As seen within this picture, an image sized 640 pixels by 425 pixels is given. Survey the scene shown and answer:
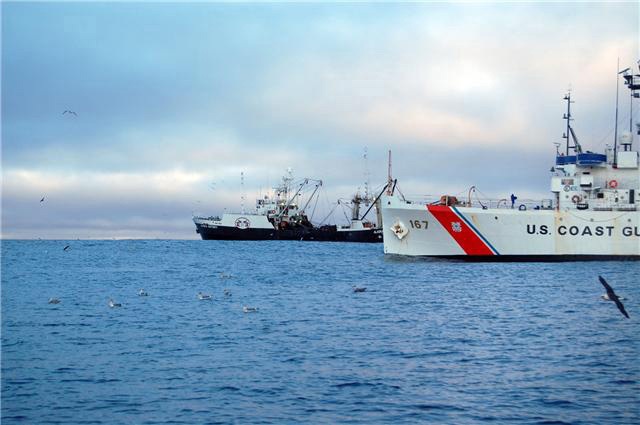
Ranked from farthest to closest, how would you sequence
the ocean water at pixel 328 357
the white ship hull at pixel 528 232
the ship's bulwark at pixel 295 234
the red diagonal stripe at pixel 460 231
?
1. the ship's bulwark at pixel 295 234
2. the red diagonal stripe at pixel 460 231
3. the white ship hull at pixel 528 232
4. the ocean water at pixel 328 357

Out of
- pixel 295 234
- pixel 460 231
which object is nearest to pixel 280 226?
pixel 295 234

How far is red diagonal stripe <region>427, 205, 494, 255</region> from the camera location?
181ft

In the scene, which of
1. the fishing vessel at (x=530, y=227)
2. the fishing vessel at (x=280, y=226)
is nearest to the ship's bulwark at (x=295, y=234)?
the fishing vessel at (x=280, y=226)

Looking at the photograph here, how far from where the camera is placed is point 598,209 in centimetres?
5706

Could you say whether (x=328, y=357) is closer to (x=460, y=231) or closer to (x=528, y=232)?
(x=460, y=231)

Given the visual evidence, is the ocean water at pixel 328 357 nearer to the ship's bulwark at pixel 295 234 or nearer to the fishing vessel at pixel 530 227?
the fishing vessel at pixel 530 227

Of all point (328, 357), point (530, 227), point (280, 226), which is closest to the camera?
point (328, 357)

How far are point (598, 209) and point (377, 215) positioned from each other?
84.2 meters

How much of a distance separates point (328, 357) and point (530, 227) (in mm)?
37258

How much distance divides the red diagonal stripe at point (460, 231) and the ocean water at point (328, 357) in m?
15.6

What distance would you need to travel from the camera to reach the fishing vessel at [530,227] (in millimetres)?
55062

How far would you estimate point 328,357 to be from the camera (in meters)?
21.0

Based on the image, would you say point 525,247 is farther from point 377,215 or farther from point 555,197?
point 377,215

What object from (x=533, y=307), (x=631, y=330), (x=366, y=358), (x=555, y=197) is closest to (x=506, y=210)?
(x=555, y=197)
